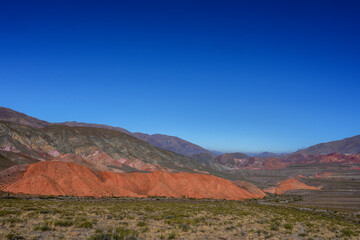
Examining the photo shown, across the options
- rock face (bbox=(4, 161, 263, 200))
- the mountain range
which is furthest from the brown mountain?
rock face (bbox=(4, 161, 263, 200))

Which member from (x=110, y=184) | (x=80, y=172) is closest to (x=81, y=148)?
(x=110, y=184)

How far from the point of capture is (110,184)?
58.4 m

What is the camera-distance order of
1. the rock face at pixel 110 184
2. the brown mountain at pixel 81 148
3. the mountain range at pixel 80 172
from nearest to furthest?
the rock face at pixel 110 184, the mountain range at pixel 80 172, the brown mountain at pixel 81 148

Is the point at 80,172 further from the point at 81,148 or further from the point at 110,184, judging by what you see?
the point at 81,148

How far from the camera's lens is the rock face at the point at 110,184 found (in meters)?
45.8

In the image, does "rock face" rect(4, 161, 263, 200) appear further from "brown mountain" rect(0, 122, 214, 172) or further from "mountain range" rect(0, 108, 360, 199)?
"brown mountain" rect(0, 122, 214, 172)

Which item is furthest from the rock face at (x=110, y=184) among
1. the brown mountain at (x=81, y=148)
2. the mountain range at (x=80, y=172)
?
the brown mountain at (x=81, y=148)

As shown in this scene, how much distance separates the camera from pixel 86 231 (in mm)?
13820

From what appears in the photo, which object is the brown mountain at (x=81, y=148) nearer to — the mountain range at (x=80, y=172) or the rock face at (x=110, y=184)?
the mountain range at (x=80, y=172)

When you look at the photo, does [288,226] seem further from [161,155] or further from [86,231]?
[161,155]

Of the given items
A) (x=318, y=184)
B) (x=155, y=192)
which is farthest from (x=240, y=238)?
(x=318, y=184)

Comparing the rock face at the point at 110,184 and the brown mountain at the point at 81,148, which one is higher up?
the brown mountain at the point at 81,148

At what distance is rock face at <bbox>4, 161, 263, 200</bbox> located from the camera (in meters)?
45.8

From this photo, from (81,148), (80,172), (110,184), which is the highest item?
(81,148)
